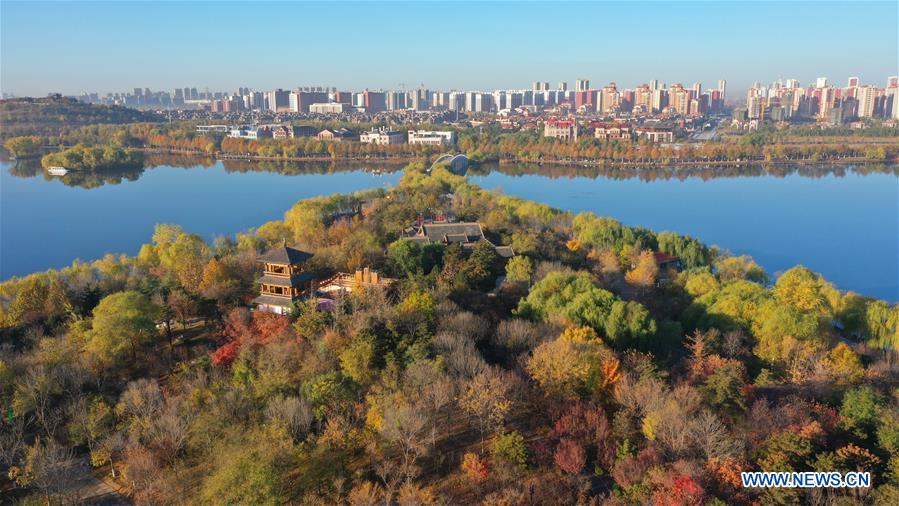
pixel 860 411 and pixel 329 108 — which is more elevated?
pixel 329 108

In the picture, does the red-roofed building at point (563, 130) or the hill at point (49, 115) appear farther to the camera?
the red-roofed building at point (563, 130)

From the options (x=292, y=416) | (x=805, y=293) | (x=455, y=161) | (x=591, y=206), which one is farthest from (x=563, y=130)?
(x=292, y=416)

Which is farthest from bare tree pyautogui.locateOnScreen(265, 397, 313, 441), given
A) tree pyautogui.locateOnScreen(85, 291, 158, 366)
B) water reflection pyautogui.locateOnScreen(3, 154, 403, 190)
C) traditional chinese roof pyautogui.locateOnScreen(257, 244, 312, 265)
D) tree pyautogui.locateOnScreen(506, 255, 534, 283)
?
water reflection pyautogui.locateOnScreen(3, 154, 403, 190)

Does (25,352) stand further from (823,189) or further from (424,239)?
(823,189)

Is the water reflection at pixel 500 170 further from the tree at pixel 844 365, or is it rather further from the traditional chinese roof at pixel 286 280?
the tree at pixel 844 365

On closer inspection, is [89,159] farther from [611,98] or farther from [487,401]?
[611,98]

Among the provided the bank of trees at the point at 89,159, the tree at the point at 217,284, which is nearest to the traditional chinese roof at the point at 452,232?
the tree at the point at 217,284

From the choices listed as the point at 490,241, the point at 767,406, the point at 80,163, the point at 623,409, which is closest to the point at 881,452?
the point at 767,406
